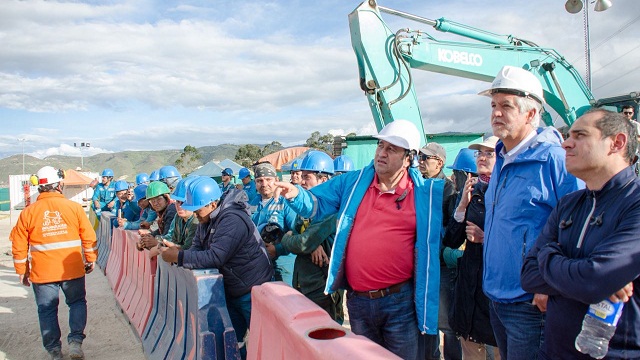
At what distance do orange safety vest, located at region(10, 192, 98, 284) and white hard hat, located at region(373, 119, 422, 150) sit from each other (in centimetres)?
423

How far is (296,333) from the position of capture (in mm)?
2131

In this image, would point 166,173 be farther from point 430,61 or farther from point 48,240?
point 430,61

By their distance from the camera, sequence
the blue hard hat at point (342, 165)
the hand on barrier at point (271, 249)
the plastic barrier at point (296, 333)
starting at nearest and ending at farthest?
the plastic barrier at point (296, 333) → the hand on barrier at point (271, 249) → the blue hard hat at point (342, 165)

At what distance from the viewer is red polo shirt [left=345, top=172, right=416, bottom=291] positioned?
2.95 m

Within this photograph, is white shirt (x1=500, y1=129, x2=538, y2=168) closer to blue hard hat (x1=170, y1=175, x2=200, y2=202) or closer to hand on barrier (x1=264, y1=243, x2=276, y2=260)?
hand on barrier (x1=264, y1=243, x2=276, y2=260)

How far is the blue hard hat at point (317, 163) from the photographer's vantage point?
515cm

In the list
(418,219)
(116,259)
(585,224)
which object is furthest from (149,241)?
(585,224)

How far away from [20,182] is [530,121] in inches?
1521

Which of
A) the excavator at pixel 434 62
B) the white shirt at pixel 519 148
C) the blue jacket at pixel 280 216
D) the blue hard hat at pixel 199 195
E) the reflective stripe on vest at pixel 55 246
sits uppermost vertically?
the excavator at pixel 434 62

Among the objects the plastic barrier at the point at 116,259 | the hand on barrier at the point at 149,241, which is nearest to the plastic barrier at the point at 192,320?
the hand on barrier at the point at 149,241

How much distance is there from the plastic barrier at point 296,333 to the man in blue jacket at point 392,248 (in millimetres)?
510

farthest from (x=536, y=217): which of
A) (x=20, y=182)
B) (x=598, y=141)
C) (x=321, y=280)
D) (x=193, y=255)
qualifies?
(x=20, y=182)

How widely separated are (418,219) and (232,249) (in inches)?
63.4

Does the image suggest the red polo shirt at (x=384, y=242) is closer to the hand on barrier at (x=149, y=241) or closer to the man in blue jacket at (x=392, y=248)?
the man in blue jacket at (x=392, y=248)
